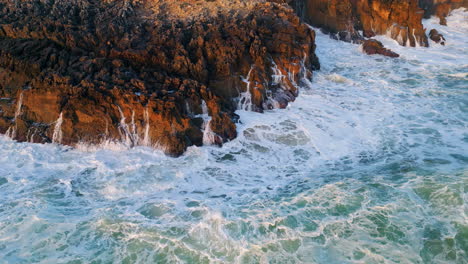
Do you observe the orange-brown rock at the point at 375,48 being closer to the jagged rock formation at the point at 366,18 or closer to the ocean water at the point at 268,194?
the jagged rock formation at the point at 366,18

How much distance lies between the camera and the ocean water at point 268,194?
23.7 feet

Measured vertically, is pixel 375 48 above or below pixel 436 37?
below

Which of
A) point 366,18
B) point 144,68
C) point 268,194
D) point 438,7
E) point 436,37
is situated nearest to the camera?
point 268,194

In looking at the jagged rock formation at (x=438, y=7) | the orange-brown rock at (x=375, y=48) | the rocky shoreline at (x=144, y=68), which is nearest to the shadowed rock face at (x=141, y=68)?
the rocky shoreline at (x=144, y=68)

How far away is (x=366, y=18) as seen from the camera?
20.5 meters

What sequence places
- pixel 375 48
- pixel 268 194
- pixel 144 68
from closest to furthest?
pixel 268 194 < pixel 144 68 < pixel 375 48

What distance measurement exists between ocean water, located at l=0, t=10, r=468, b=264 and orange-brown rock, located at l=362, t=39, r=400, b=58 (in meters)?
5.56

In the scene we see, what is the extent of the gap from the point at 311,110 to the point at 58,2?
889cm

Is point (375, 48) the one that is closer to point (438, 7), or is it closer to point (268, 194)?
point (438, 7)

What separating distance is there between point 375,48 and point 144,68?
11442 mm

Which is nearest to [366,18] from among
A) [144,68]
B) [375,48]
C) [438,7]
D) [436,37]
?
[375,48]

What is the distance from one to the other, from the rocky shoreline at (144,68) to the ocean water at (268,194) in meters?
0.63

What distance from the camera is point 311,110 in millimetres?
12844

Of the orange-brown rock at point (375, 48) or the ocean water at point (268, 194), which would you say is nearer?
the ocean water at point (268, 194)
